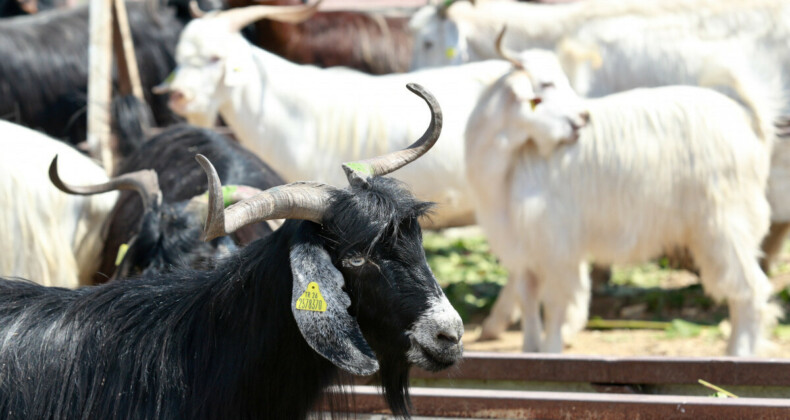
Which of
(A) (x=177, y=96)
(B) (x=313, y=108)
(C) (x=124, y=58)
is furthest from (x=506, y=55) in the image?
(C) (x=124, y=58)

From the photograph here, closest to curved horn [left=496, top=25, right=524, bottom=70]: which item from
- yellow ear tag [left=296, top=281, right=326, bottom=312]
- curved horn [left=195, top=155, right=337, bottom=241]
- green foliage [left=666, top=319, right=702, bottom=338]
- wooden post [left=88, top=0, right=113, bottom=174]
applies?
green foliage [left=666, top=319, right=702, bottom=338]

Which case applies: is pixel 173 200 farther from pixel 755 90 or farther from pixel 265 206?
pixel 755 90

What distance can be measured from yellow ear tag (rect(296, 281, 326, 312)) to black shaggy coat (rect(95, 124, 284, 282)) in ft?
2.92

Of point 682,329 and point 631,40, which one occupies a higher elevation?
point 631,40

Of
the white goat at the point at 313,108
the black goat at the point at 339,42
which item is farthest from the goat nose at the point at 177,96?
the black goat at the point at 339,42

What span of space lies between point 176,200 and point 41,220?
65 centimetres

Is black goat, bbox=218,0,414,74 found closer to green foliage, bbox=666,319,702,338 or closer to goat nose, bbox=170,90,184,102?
goat nose, bbox=170,90,184,102

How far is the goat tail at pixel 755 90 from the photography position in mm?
5992

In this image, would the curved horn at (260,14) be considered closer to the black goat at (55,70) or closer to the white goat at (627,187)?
the black goat at (55,70)

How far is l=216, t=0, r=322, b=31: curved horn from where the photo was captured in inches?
277


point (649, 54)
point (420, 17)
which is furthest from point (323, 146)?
point (649, 54)

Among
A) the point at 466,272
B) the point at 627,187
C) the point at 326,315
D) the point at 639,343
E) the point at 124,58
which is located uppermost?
the point at 124,58

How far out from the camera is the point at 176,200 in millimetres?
5027

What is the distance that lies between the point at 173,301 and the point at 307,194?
0.56 meters
